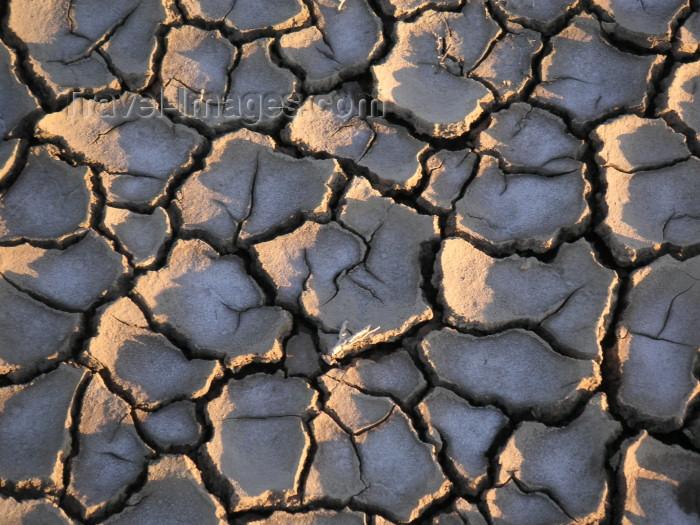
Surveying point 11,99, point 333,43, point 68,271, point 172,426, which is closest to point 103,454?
point 172,426

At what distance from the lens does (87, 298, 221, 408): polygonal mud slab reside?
2014 mm

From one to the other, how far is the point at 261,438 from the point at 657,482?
3.84 ft

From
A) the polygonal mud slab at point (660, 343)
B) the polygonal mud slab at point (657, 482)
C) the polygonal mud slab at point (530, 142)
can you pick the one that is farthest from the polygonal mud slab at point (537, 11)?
the polygonal mud slab at point (657, 482)

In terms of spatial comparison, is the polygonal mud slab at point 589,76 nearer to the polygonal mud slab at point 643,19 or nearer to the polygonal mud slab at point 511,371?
the polygonal mud slab at point 643,19

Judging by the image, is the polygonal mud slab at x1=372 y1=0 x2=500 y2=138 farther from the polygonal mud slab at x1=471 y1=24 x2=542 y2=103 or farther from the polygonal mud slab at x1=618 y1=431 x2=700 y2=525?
the polygonal mud slab at x1=618 y1=431 x2=700 y2=525

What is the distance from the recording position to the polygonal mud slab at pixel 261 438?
1.89 m

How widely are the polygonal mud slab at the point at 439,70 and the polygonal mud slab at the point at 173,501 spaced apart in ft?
4.72

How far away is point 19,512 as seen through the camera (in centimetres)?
183

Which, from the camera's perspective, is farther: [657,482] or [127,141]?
[127,141]

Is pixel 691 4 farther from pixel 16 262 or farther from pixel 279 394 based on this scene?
pixel 16 262

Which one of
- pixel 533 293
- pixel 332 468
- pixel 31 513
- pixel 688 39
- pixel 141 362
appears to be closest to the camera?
pixel 31 513

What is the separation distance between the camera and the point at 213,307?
Result: 7.06ft

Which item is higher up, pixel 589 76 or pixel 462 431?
pixel 589 76

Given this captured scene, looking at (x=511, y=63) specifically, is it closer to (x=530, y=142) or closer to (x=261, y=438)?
(x=530, y=142)
